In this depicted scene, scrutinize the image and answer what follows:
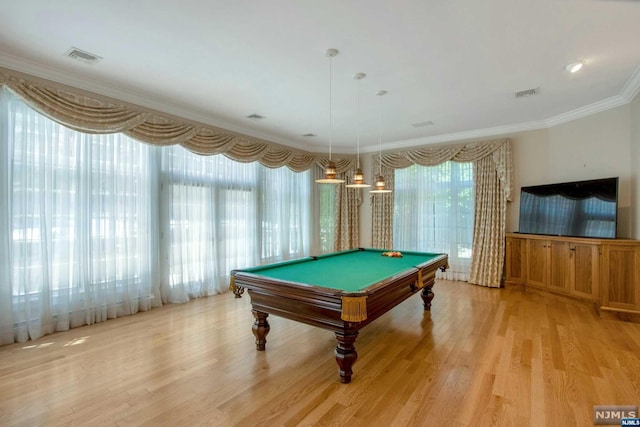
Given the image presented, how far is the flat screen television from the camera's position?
381cm

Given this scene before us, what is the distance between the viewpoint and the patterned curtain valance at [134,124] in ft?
9.46

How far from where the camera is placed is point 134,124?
3576 millimetres

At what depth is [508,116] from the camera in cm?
446

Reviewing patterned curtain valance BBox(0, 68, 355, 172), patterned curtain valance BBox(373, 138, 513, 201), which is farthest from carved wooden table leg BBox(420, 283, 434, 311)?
patterned curtain valance BBox(0, 68, 355, 172)

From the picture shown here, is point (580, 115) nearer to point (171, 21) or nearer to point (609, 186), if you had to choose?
point (609, 186)

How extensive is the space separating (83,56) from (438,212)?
219 inches

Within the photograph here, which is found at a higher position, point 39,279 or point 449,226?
point 449,226

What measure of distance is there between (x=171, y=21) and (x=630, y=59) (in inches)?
166

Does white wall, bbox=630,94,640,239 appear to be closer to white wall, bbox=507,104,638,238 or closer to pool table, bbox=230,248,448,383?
white wall, bbox=507,104,638,238

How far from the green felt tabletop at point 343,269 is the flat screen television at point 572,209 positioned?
2217mm

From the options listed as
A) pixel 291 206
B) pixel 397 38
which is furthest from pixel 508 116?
pixel 291 206
